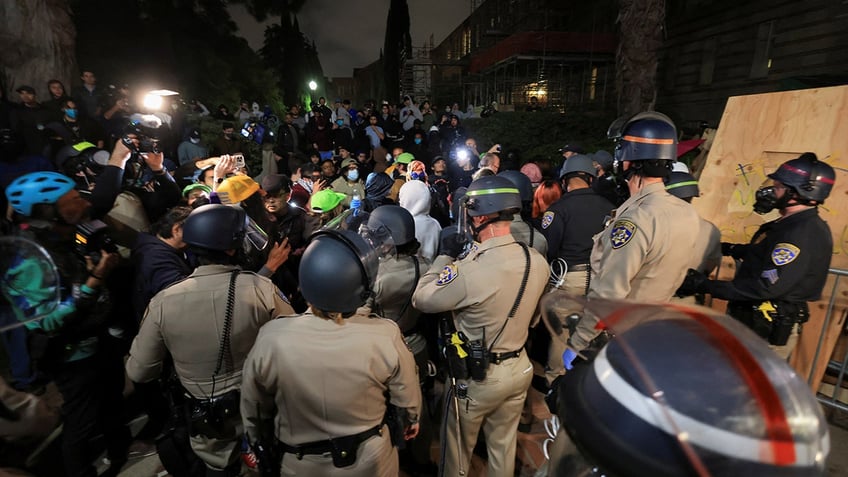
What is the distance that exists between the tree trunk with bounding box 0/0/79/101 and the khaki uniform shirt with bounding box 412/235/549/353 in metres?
11.1

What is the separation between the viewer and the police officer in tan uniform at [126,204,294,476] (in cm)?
228

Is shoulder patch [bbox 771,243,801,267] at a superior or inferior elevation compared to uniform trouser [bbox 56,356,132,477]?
superior

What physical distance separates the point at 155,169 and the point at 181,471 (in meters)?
3.34

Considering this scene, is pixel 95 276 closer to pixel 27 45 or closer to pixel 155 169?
pixel 155 169

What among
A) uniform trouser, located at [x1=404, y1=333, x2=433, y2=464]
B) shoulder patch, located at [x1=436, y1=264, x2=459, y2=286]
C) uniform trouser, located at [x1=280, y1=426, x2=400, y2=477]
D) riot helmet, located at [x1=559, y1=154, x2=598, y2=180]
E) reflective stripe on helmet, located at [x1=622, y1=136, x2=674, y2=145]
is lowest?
uniform trouser, located at [x1=404, y1=333, x2=433, y2=464]

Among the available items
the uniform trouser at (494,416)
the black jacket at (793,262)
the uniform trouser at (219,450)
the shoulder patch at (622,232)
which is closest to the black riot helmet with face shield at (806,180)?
the black jacket at (793,262)

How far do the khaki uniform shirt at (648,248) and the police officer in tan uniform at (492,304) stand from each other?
0.49 metres

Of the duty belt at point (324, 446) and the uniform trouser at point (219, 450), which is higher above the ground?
the duty belt at point (324, 446)

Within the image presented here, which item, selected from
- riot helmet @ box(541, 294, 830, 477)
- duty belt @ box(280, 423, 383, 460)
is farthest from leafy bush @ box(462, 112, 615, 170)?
riot helmet @ box(541, 294, 830, 477)

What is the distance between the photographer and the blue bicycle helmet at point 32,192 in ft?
9.55

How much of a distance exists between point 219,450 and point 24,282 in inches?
58.4

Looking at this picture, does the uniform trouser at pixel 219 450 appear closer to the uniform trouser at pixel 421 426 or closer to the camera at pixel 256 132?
the uniform trouser at pixel 421 426

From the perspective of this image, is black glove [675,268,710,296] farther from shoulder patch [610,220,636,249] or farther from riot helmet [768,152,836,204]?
shoulder patch [610,220,636,249]

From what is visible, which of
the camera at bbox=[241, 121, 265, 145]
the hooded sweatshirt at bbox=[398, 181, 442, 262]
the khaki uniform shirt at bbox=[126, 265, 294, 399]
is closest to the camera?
the khaki uniform shirt at bbox=[126, 265, 294, 399]
